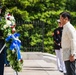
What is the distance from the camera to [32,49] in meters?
19.9

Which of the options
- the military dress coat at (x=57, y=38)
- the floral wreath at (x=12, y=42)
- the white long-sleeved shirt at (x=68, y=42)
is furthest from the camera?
the military dress coat at (x=57, y=38)

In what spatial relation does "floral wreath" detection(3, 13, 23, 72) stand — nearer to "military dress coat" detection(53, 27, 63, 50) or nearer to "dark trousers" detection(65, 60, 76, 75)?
"dark trousers" detection(65, 60, 76, 75)

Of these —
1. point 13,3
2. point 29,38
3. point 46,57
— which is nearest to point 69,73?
point 46,57

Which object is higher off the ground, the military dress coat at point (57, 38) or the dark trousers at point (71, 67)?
the military dress coat at point (57, 38)

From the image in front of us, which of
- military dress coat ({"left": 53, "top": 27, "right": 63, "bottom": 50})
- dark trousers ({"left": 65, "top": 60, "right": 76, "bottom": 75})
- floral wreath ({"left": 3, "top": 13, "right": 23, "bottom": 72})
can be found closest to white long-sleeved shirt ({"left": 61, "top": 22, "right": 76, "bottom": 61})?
dark trousers ({"left": 65, "top": 60, "right": 76, "bottom": 75})

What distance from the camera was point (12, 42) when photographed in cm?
976

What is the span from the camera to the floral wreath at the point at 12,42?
9555mm

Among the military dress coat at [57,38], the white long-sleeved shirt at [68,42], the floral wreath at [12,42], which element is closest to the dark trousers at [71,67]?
the white long-sleeved shirt at [68,42]

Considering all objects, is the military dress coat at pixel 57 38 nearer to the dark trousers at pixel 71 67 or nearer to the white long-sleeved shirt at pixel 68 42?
the white long-sleeved shirt at pixel 68 42

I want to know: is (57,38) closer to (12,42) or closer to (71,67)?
(12,42)

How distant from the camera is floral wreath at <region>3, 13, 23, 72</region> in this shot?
955cm

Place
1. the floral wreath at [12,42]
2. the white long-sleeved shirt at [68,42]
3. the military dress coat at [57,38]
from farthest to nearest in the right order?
the military dress coat at [57,38] < the floral wreath at [12,42] < the white long-sleeved shirt at [68,42]

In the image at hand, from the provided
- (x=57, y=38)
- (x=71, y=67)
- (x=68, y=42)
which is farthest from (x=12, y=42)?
(x=57, y=38)

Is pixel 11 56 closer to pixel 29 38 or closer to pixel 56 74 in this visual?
pixel 56 74
